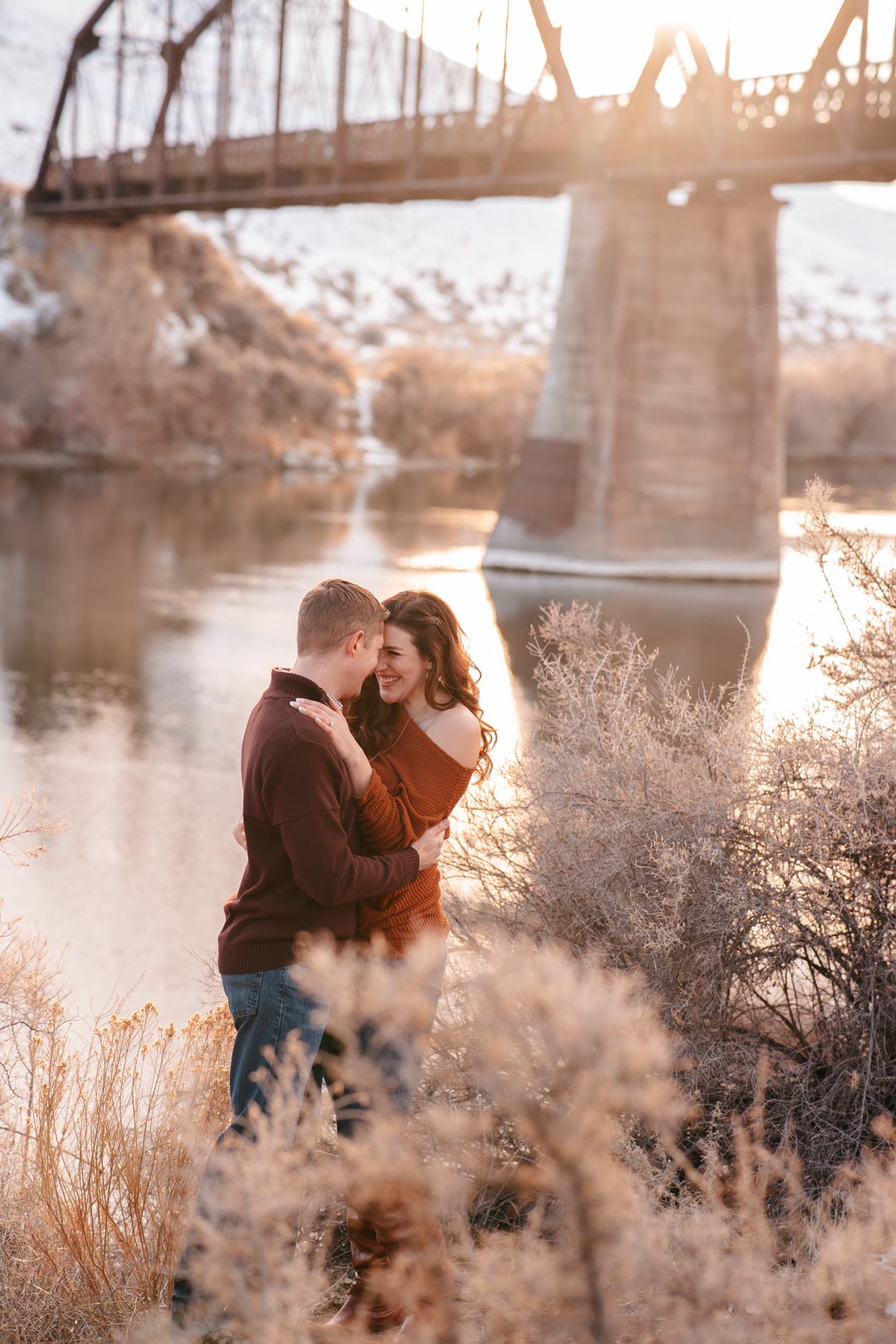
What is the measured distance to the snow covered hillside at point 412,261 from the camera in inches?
3964

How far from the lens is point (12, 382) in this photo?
47.2 m

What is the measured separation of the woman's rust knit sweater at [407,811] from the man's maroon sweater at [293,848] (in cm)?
7

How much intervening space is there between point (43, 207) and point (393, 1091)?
164ft

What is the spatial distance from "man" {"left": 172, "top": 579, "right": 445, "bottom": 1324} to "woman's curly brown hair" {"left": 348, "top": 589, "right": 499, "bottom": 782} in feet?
0.71

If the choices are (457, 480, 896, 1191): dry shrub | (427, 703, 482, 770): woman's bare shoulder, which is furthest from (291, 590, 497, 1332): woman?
(457, 480, 896, 1191): dry shrub

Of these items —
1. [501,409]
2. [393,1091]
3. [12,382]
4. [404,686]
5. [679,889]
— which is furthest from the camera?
[501,409]

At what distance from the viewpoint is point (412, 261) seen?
127 meters

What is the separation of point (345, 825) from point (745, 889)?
1496 mm

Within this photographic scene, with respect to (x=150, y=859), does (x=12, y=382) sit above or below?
above

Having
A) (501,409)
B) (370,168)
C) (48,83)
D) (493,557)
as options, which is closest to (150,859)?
(493,557)

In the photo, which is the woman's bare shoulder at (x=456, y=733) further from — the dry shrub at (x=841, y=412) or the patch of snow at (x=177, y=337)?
the dry shrub at (x=841, y=412)

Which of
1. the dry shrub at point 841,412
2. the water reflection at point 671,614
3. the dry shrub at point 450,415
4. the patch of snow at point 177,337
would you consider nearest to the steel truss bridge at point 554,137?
the water reflection at point 671,614

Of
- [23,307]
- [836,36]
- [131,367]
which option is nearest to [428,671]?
[836,36]

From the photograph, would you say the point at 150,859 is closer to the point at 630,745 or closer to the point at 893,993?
the point at 630,745
